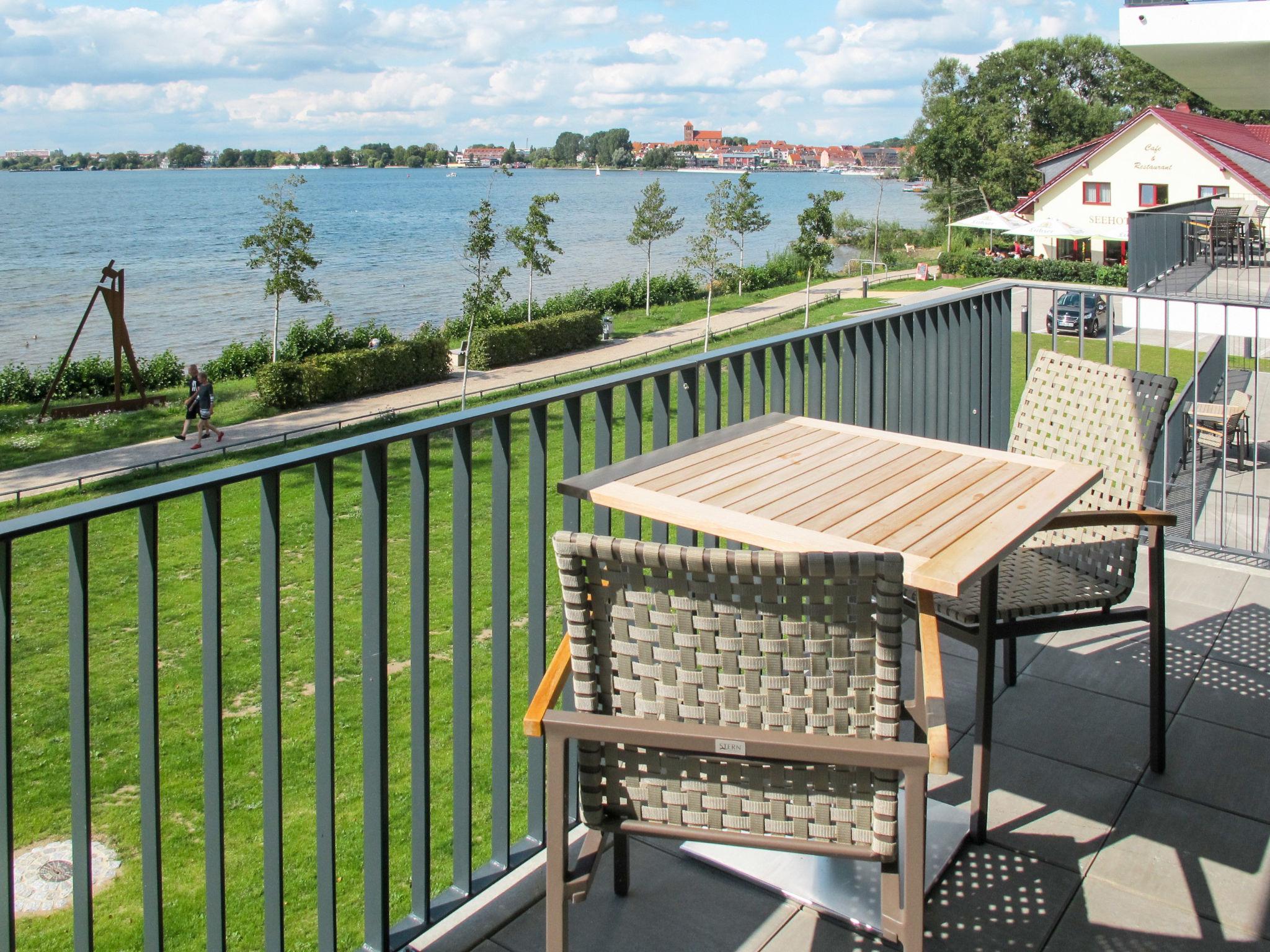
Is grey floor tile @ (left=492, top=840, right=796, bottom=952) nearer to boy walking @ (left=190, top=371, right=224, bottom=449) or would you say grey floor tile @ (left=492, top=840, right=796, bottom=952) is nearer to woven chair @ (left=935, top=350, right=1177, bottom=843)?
woven chair @ (left=935, top=350, right=1177, bottom=843)

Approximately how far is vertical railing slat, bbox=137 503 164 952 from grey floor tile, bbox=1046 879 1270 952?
5.05 ft

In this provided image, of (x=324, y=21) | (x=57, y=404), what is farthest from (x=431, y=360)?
(x=324, y=21)

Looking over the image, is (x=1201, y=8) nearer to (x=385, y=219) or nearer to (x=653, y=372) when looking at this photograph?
(x=653, y=372)

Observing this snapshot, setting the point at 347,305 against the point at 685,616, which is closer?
the point at 685,616

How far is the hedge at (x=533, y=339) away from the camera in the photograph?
120ft

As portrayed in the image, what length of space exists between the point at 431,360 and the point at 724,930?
33.5 m

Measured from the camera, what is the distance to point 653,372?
2.57 metres

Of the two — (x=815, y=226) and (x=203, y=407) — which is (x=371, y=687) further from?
(x=815, y=226)

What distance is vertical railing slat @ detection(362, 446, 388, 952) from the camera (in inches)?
72.7

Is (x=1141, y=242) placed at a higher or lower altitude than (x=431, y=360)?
higher

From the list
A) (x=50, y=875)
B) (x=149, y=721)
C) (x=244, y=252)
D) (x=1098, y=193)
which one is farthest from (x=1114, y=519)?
(x=244, y=252)

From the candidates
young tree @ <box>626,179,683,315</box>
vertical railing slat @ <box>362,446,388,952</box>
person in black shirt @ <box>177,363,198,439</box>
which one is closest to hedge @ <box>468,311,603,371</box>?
young tree @ <box>626,179,683,315</box>

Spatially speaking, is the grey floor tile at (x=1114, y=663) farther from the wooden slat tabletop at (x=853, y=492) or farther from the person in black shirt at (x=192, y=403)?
the person in black shirt at (x=192, y=403)

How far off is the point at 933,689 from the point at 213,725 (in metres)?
1.02
